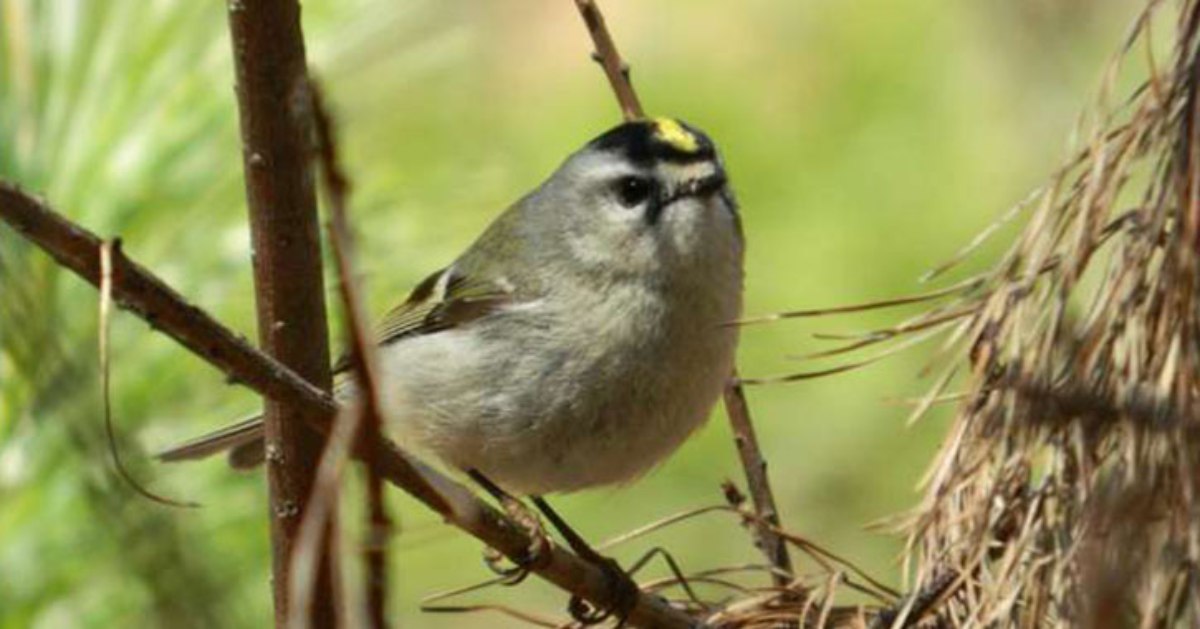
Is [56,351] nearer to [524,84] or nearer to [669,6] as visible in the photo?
[669,6]

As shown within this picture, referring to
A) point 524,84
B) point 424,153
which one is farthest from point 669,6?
point 424,153

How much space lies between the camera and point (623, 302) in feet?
8.05

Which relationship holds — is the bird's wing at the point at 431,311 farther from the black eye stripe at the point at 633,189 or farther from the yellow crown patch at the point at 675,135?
the yellow crown patch at the point at 675,135

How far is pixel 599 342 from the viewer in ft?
7.94

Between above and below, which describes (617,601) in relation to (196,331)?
below

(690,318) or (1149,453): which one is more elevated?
(690,318)

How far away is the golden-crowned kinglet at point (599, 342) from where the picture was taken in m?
2.36

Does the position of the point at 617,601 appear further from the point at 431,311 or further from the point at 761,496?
the point at 431,311

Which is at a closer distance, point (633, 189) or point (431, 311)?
point (633, 189)

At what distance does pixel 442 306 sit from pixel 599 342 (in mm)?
425

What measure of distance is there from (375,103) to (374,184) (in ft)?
0.55

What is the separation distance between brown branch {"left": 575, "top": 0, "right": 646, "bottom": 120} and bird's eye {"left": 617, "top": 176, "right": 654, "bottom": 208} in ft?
0.78

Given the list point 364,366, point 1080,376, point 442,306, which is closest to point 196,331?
point 364,366

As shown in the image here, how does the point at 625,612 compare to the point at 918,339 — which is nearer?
the point at 918,339
